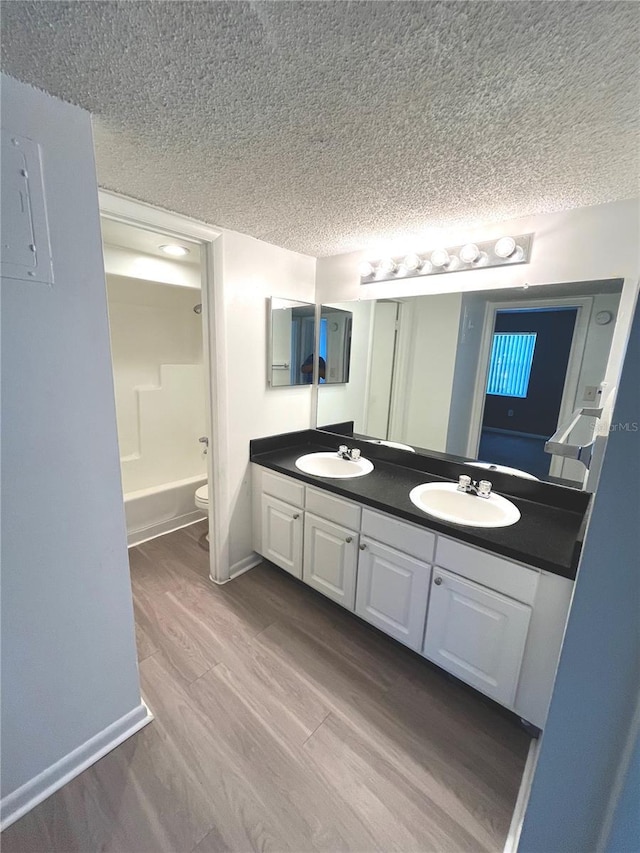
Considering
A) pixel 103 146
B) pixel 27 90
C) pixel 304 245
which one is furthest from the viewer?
pixel 304 245

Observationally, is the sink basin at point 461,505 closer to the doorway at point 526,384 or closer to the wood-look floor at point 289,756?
the doorway at point 526,384

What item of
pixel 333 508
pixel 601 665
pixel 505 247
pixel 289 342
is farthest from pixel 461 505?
pixel 289 342

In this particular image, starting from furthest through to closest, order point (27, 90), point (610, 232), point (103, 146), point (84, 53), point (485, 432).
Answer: point (485, 432), point (610, 232), point (103, 146), point (27, 90), point (84, 53)

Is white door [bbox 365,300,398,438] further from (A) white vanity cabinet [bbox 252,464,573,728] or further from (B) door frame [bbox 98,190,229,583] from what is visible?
(B) door frame [bbox 98,190,229,583]

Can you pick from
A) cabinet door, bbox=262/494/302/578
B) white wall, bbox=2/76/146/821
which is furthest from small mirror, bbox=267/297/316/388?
white wall, bbox=2/76/146/821

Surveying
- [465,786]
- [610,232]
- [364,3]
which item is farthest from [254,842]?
[610,232]

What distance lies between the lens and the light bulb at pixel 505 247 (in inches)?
60.7

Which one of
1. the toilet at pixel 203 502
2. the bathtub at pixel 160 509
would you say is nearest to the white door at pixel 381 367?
the toilet at pixel 203 502

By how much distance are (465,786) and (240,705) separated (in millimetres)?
888

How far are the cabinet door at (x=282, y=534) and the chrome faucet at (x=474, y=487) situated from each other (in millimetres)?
894

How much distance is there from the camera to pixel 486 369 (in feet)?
5.77

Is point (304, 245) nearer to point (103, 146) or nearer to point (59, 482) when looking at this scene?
point (103, 146)

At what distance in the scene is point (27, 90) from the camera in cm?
88

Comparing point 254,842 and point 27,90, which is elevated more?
point 27,90
